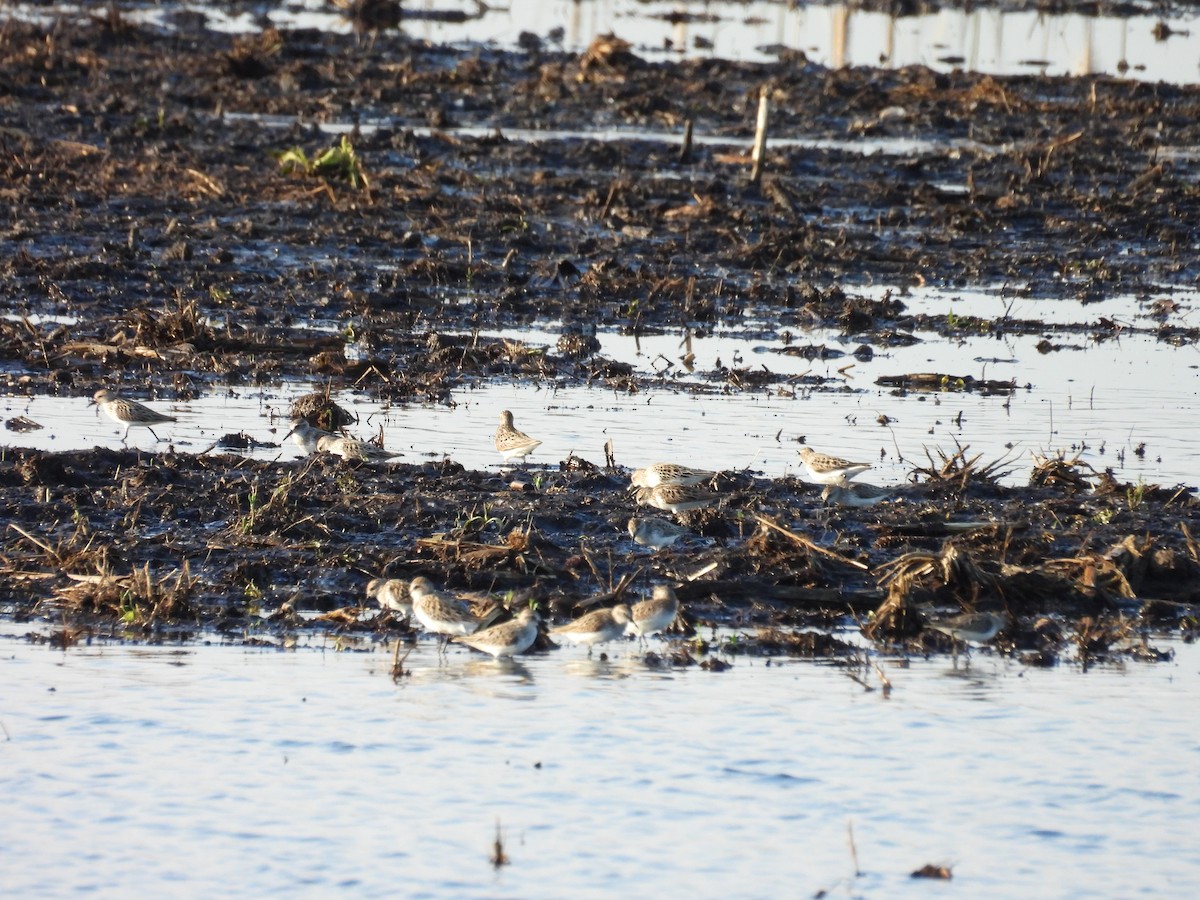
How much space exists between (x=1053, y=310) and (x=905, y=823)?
1337cm

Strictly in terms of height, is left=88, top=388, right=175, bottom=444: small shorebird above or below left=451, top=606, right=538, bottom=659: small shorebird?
above

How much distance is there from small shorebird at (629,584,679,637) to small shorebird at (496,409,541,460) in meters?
3.19

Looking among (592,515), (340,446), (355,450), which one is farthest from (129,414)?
(592,515)

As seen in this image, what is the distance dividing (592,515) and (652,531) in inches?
34.7

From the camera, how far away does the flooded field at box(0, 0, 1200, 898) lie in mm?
8477

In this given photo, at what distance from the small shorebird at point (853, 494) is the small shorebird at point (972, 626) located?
2.11m

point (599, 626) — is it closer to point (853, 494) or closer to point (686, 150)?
point (853, 494)

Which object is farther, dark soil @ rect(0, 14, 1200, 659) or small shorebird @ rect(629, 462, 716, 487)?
small shorebird @ rect(629, 462, 716, 487)

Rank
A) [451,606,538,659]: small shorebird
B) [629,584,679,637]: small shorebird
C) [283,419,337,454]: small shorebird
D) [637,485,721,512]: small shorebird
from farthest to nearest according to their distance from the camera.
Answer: [283,419,337,454]: small shorebird
[637,485,721,512]: small shorebird
[629,584,679,637]: small shorebird
[451,606,538,659]: small shorebird

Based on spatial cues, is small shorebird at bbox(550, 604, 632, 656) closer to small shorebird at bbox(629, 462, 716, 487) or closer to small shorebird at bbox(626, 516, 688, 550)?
small shorebird at bbox(626, 516, 688, 550)

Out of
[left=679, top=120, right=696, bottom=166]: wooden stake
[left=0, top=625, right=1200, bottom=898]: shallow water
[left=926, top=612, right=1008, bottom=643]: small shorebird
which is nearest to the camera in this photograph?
[left=0, top=625, right=1200, bottom=898]: shallow water

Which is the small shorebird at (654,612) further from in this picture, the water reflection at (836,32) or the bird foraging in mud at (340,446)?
the water reflection at (836,32)

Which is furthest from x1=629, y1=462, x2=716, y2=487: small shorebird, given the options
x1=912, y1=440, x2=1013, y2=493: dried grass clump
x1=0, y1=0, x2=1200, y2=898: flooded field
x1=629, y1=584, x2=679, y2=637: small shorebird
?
x1=629, y1=584, x2=679, y2=637: small shorebird

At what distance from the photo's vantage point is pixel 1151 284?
73.5 feet
